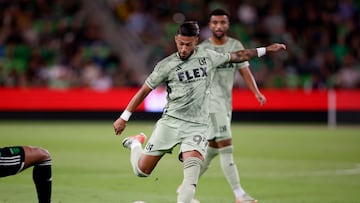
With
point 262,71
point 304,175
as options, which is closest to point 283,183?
point 304,175

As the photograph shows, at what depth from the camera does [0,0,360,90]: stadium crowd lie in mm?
24844

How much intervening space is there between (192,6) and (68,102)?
17.2 feet

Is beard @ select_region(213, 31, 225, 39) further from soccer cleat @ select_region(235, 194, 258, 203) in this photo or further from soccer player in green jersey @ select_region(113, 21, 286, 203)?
soccer cleat @ select_region(235, 194, 258, 203)

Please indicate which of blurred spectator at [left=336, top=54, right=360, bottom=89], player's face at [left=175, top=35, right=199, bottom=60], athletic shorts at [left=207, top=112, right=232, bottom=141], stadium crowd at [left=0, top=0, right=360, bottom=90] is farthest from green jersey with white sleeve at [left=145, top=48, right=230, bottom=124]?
blurred spectator at [left=336, top=54, right=360, bottom=89]

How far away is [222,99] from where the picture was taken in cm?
1067

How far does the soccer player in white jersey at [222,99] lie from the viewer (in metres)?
10.4

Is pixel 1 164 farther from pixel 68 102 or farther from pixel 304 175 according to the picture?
pixel 68 102

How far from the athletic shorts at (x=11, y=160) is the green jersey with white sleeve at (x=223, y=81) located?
3240mm

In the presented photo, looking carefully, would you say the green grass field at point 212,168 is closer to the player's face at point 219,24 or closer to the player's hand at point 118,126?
the player's hand at point 118,126

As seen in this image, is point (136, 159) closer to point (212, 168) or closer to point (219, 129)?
point (219, 129)

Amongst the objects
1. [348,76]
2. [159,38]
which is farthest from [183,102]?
[159,38]

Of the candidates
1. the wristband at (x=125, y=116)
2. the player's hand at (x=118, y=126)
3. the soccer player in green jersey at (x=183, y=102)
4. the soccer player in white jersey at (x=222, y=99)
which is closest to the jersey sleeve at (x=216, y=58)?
the soccer player in green jersey at (x=183, y=102)

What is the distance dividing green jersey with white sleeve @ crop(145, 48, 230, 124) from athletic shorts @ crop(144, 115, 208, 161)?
0.07 meters

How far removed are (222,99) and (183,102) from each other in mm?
1835
